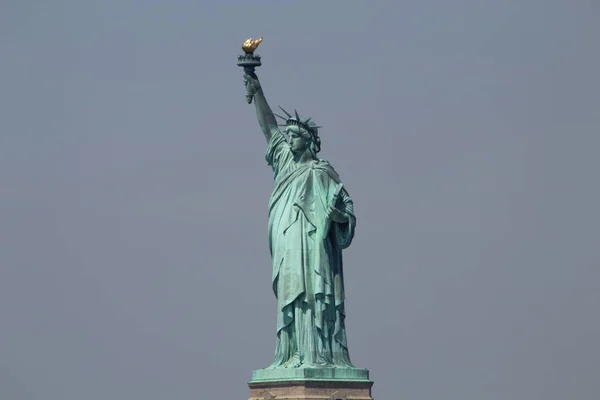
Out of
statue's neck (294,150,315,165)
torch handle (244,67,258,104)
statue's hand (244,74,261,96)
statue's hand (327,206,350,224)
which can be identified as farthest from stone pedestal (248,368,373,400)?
statue's hand (244,74,261,96)

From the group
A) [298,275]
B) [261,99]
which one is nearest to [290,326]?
[298,275]

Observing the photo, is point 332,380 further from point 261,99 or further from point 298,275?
point 261,99

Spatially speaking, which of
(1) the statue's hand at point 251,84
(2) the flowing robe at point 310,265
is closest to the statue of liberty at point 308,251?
(2) the flowing robe at point 310,265

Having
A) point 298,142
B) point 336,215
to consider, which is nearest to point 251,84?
point 298,142

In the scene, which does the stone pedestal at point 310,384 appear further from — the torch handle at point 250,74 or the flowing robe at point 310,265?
the torch handle at point 250,74

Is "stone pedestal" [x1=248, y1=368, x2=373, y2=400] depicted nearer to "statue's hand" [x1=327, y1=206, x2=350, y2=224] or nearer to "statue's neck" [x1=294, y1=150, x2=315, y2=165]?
"statue's hand" [x1=327, y1=206, x2=350, y2=224]

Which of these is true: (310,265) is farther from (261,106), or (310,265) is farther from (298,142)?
(261,106)

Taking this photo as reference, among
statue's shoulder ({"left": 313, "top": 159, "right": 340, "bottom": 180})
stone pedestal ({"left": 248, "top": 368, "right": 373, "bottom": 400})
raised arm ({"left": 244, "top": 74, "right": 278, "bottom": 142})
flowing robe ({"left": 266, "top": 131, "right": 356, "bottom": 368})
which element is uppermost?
raised arm ({"left": 244, "top": 74, "right": 278, "bottom": 142})
